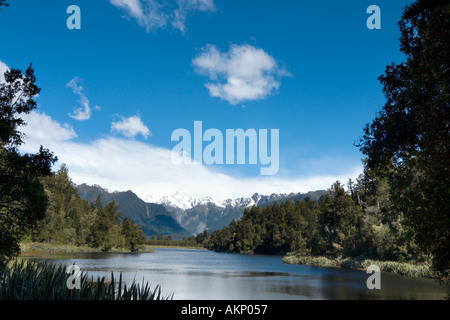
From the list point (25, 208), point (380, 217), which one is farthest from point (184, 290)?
point (380, 217)

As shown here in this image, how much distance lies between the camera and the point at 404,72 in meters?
19.2

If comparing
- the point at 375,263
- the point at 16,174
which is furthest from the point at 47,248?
the point at 16,174

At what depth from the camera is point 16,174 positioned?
54.3 feet

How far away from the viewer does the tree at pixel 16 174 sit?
1623 cm

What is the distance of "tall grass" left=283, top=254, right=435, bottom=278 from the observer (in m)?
39.2

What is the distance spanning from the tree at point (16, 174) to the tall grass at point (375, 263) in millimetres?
24745

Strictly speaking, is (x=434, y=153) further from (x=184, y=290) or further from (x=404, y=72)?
(x=184, y=290)

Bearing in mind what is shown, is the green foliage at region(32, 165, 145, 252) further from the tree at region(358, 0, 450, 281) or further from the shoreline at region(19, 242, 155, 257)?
the tree at region(358, 0, 450, 281)

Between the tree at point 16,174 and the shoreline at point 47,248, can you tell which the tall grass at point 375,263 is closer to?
the tree at point 16,174

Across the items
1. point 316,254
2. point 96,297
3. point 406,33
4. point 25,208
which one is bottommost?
point 316,254

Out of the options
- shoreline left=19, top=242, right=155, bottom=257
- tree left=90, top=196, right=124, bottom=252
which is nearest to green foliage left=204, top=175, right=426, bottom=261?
tree left=90, top=196, right=124, bottom=252

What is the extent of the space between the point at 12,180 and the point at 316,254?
6556 cm

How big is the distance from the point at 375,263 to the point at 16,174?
46.3 meters
